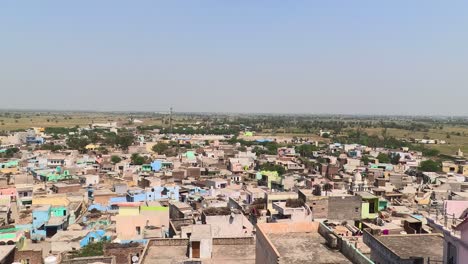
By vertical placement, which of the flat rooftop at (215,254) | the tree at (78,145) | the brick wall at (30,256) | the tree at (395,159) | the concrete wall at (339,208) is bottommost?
the tree at (395,159)

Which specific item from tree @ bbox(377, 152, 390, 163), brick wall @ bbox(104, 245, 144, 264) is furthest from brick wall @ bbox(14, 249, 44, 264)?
tree @ bbox(377, 152, 390, 163)

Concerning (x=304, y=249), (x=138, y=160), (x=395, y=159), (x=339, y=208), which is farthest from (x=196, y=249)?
(x=395, y=159)

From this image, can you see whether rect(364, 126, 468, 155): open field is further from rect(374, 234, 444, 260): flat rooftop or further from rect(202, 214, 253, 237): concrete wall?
rect(374, 234, 444, 260): flat rooftop

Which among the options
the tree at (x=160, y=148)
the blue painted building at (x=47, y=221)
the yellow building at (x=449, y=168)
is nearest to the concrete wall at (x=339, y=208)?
the blue painted building at (x=47, y=221)

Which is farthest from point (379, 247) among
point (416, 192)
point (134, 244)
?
point (416, 192)

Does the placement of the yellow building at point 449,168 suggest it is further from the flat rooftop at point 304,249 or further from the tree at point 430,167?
the flat rooftop at point 304,249

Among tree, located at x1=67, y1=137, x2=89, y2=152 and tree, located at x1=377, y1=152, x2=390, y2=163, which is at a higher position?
tree, located at x1=67, y1=137, x2=89, y2=152
